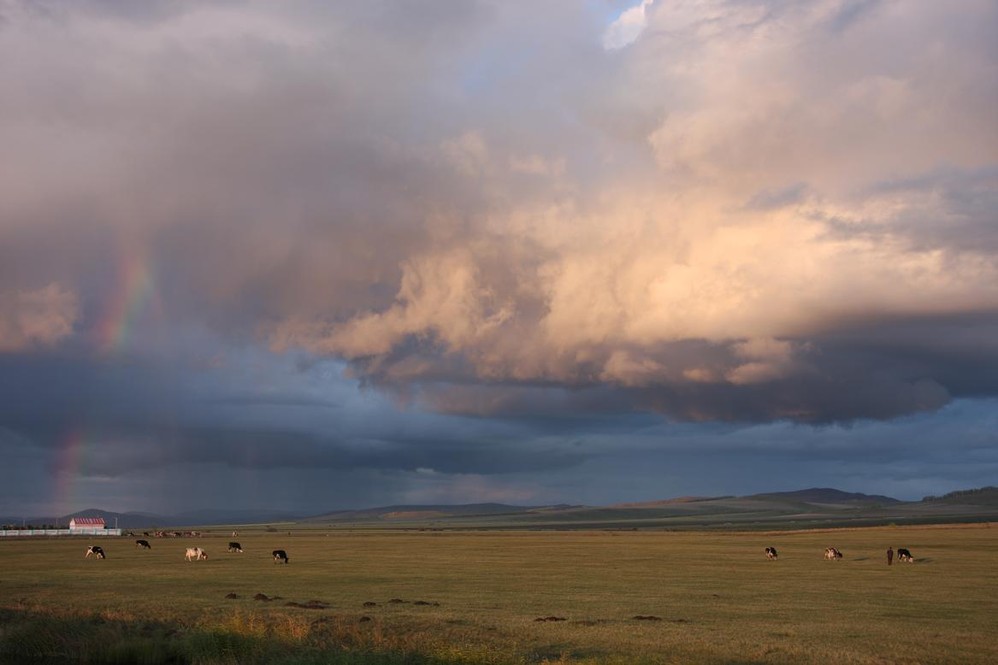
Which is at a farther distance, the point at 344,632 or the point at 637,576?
the point at 637,576

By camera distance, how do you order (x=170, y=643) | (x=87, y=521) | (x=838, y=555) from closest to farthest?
(x=170, y=643) → (x=838, y=555) → (x=87, y=521)

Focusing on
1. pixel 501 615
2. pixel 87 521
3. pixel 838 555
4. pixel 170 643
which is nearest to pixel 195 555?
pixel 170 643

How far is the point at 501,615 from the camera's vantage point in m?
32.5

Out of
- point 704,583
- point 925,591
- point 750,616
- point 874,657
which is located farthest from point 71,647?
point 925,591

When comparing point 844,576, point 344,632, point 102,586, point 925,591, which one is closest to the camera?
point 344,632

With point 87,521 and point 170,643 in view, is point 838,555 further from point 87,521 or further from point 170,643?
point 87,521

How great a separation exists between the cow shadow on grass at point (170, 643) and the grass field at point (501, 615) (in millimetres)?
62

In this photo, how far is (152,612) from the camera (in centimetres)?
3428

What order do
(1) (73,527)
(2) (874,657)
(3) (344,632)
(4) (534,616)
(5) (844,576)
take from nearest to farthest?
(2) (874,657)
(3) (344,632)
(4) (534,616)
(5) (844,576)
(1) (73,527)

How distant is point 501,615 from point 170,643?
10.9 meters

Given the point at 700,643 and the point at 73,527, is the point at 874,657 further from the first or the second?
the point at 73,527

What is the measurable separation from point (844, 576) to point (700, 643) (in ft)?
92.1

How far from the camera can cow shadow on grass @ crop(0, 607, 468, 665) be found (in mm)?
28047

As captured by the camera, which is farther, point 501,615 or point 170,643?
point 501,615
